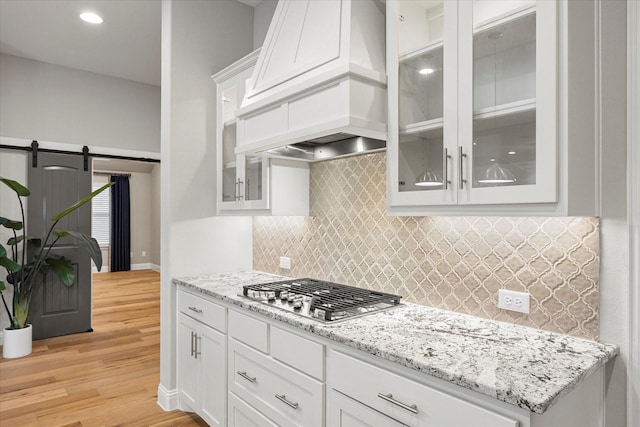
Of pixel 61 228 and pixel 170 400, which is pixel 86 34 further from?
pixel 170 400

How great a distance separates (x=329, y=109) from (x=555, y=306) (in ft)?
4.03

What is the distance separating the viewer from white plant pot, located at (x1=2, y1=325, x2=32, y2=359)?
12.6 ft

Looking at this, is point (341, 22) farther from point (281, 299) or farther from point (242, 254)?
point (242, 254)

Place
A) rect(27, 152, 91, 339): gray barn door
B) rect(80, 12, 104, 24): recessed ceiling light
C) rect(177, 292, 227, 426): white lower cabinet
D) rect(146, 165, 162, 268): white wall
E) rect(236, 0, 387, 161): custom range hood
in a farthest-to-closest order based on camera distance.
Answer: rect(146, 165, 162, 268): white wall
rect(27, 152, 91, 339): gray barn door
rect(80, 12, 104, 24): recessed ceiling light
rect(177, 292, 227, 426): white lower cabinet
rect(236, 0, 387, 161): custom range hood

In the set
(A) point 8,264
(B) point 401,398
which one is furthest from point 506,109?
(A) point 8,264

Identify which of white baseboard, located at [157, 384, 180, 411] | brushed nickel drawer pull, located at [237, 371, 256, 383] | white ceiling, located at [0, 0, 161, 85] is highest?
A: white ceiling, located at [0, 0, 161, 85]

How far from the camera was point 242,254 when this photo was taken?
3.20 meters

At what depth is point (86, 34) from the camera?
380cm

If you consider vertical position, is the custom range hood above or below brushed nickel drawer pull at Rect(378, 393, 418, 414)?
above

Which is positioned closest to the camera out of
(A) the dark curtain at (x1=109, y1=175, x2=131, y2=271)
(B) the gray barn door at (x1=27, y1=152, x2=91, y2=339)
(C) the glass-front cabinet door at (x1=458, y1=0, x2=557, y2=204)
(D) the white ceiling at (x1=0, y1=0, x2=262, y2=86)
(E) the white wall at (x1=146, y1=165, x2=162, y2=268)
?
(C) the glass-front cabinet door at (x1=458, y1=0, x2=557, y2=204)

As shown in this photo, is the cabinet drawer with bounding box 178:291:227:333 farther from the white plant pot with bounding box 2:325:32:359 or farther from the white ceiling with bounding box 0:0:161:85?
the white ceiling with bounding box 0:0:161:85

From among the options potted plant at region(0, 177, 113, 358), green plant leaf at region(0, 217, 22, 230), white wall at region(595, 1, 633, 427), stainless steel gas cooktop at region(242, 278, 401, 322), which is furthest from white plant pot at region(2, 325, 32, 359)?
white wall at region(595, 1, 633, 427)

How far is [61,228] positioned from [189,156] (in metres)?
2.56

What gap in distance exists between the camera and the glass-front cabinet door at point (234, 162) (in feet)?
Result: 8.61
